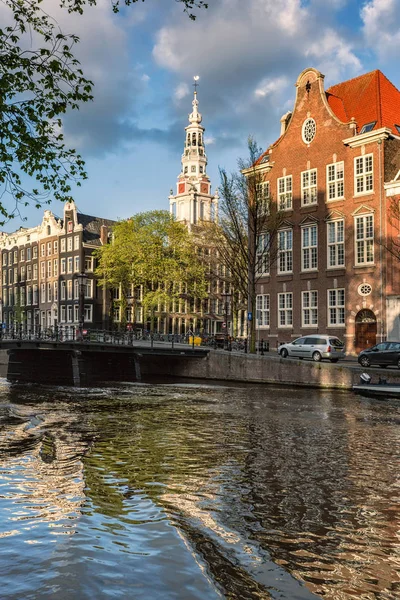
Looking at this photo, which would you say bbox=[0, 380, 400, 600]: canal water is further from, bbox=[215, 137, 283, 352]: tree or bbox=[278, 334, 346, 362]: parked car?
bbox=[215, 137, 283, 352]: tree

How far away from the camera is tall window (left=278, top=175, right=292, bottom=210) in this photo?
49344mm

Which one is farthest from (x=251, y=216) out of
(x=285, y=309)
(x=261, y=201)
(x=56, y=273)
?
(x=56, y=273)

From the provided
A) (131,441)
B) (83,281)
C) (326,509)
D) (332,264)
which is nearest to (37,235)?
(83,281)

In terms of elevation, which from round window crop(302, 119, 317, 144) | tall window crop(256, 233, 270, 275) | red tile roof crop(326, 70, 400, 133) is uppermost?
red tile roof crop(326, 70, 400, 133)

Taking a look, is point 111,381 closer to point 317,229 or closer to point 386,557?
point 317,229

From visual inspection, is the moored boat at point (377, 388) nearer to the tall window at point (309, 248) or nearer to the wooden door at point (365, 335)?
the wooden door at point (365, 335)

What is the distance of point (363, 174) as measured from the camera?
43.5 meters

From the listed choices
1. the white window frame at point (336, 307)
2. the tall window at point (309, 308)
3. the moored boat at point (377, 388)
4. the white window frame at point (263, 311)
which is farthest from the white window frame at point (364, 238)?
the moored boat at point (377, 388)

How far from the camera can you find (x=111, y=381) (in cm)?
4381

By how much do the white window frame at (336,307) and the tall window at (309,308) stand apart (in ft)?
4.44

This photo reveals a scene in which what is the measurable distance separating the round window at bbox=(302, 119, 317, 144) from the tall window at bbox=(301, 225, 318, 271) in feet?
22.2

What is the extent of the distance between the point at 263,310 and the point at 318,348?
45.0 feet

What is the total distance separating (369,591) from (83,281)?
38.7 m

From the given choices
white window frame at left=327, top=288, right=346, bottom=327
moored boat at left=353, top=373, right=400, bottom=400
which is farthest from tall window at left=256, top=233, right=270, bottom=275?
moored boat at left=353, top=373, right=400, bottom=400
